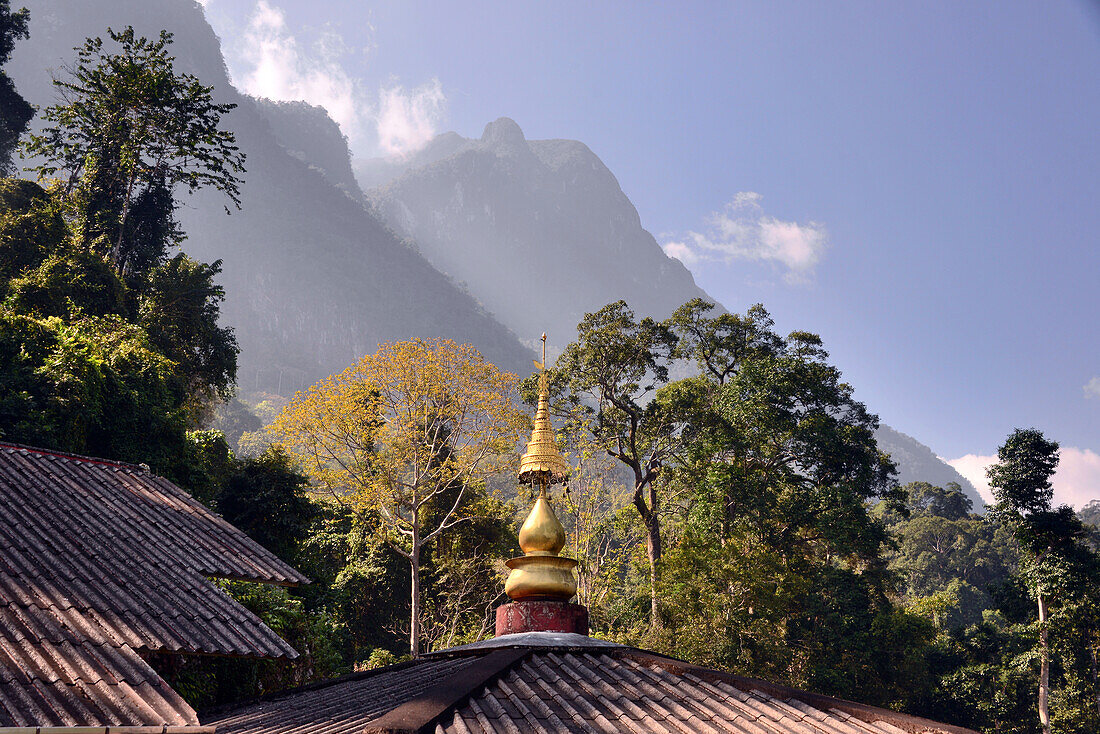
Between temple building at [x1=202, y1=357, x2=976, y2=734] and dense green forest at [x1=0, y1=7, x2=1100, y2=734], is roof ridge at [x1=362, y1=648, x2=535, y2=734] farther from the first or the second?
dense green forest at [x1=0, y1=7, x2=1100, y2=734]

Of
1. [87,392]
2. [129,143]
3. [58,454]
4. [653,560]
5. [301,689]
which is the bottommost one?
[301,689]

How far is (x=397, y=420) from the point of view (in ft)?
93.7

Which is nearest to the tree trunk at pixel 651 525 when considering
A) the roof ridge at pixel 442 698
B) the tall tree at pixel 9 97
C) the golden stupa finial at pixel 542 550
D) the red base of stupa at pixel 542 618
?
the golden stupa finial at pixel 542 550

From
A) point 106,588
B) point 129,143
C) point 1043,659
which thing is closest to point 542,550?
point 106,588

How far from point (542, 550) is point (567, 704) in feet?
8.82

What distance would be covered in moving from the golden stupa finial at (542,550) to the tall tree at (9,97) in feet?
98.6

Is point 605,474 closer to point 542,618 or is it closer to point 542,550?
point 542,550

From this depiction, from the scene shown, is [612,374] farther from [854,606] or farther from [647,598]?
[854,606]

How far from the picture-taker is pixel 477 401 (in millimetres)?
28266

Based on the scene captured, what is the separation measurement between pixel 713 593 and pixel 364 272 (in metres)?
103

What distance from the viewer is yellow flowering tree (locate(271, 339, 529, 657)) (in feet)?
90.5

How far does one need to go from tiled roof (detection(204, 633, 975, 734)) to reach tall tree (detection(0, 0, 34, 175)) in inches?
1246

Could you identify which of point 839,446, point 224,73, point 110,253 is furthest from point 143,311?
point 224,73

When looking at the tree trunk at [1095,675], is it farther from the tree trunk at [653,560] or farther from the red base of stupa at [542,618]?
the red base of stupa at [542,618]
